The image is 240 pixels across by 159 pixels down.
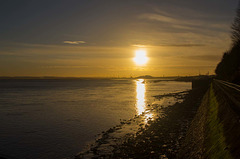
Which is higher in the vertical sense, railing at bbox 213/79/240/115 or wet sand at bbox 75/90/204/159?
railing at bbox 213/79/240/115

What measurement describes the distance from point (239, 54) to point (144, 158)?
4611cm

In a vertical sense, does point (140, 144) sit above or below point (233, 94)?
below

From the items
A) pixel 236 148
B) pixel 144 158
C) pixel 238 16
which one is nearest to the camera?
pixel 236 148

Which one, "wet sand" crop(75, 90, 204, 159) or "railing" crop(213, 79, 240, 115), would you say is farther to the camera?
"wet sand" crop(75, 90, 204, 159)

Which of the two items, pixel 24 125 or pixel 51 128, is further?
pixel 24 125

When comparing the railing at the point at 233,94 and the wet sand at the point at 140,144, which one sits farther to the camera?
the wet sand at the point at 140,144

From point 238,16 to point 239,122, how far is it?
4024 cm

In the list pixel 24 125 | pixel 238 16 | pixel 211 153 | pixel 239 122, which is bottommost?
pixel 24 125

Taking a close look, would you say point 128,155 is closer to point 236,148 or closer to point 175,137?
point 175,137

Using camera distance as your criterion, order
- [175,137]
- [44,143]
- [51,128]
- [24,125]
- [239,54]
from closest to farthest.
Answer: [175,137] → [44,143] → [51,128] → [24,125] → [239,54]

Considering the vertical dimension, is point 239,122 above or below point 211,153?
above

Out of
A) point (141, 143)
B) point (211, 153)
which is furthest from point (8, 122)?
point (211, 153)

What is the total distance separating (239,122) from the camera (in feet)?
24.1

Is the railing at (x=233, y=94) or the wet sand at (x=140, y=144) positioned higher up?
the railing at (x=233, y=94)
